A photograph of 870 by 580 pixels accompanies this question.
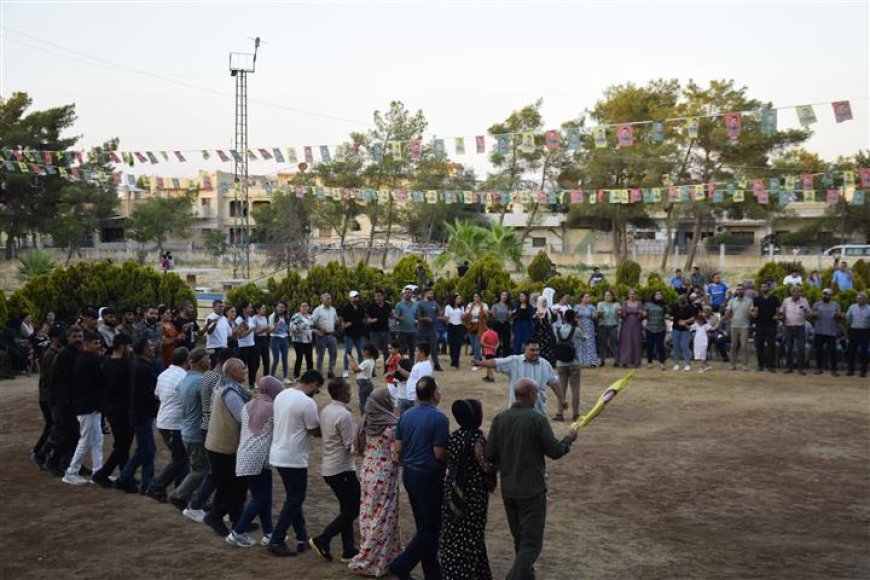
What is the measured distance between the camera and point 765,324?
1812cm

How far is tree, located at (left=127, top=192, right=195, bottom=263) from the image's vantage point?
54438 mm

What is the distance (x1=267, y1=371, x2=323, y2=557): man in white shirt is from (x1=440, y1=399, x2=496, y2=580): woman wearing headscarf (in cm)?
135

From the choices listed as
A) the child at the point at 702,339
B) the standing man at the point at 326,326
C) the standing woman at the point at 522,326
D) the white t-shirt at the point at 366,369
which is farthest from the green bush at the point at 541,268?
the white t-shirt at the point at 366,369

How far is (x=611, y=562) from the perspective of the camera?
24.3 ft

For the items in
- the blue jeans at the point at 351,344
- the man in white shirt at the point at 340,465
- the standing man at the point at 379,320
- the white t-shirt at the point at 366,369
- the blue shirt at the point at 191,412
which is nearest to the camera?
the man in white shirt at the point at 340,465

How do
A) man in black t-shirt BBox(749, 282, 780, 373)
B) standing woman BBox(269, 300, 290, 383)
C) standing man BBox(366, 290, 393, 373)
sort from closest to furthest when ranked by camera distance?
1. standing woman BBox(269, 300, 290, 383)
2. standing man BBox(366, 290, 393, 373)
3. man in black t-shirt BBox(749, 282, 780, 373)

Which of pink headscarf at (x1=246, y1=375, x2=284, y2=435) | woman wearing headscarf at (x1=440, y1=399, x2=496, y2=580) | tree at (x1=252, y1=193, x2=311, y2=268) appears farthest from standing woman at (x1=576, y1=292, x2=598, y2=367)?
tree at (x1=252, y1=193, x2=311, y2=268)

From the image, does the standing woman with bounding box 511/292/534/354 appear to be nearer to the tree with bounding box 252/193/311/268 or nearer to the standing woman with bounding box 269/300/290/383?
the standing woman with bounding box 269/300/290/383

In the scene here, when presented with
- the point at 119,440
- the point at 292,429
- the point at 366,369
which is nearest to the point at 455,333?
the point at 366,369

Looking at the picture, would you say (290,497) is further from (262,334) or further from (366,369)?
(262,334)

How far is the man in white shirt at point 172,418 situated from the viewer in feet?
28.5

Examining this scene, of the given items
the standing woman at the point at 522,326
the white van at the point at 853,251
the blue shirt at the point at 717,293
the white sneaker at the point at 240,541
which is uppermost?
the white van at the point at 853,251

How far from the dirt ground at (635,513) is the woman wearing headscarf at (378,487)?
0.98 feet

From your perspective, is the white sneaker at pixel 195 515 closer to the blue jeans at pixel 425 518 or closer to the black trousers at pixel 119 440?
the black trousers at pixel 119 440
